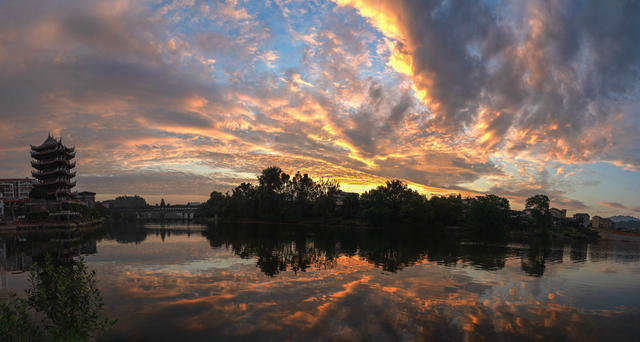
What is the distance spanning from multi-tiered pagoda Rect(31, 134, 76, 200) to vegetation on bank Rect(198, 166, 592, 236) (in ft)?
211

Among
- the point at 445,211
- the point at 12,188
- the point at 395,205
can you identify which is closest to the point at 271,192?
the point at 395,205

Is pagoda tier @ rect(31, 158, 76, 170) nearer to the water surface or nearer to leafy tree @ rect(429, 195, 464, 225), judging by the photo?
the water surface

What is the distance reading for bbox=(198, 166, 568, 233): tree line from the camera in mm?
103312

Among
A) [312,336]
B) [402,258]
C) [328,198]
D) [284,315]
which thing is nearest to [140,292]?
[284,315]

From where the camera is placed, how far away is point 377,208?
115875 mm

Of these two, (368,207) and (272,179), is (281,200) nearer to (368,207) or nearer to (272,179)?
(272,179)

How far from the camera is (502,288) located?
2528 cm

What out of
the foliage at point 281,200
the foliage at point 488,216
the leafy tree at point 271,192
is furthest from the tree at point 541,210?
the leafy tree at point 271,192

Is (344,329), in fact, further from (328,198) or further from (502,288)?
(328,198)

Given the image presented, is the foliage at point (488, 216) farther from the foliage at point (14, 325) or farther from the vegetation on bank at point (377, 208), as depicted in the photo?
the foliage at point (14, 325)

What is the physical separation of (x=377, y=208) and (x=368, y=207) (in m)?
7.66

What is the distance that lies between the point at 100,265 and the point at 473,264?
126 feet

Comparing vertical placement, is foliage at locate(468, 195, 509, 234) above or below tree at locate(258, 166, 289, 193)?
below

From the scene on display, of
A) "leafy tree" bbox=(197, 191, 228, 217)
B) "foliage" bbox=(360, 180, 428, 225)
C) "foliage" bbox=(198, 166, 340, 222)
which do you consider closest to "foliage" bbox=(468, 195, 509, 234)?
"foliage" bbox=(360, 180, 428, 225)
